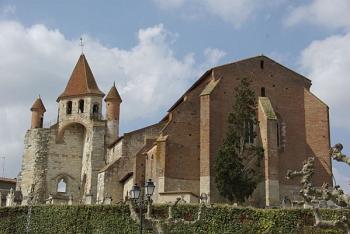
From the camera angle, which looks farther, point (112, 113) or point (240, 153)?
point (112, 113)

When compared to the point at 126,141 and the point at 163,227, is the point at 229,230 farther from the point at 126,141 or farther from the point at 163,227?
the point at 126,141

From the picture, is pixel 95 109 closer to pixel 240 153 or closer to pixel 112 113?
pixel 112 113

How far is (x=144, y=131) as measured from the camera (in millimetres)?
57312

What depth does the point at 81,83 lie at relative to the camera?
6650 centimetres

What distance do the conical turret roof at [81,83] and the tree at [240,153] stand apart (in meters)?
22.0

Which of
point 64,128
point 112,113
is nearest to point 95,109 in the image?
point 112,113

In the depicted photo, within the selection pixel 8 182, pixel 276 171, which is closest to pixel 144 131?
pixel 276 171

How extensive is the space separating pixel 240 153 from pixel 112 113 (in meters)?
22.0

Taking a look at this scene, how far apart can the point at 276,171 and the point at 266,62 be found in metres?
9.95

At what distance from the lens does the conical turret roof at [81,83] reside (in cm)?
6525

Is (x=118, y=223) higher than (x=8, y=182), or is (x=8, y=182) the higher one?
(x=8, y=182)

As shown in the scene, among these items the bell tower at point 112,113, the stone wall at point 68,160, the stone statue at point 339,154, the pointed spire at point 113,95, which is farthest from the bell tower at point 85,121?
the stone statue at point 339,154

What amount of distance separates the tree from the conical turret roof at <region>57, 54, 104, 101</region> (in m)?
22.0

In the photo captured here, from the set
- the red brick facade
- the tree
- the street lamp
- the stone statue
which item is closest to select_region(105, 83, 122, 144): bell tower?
the red brick facade
